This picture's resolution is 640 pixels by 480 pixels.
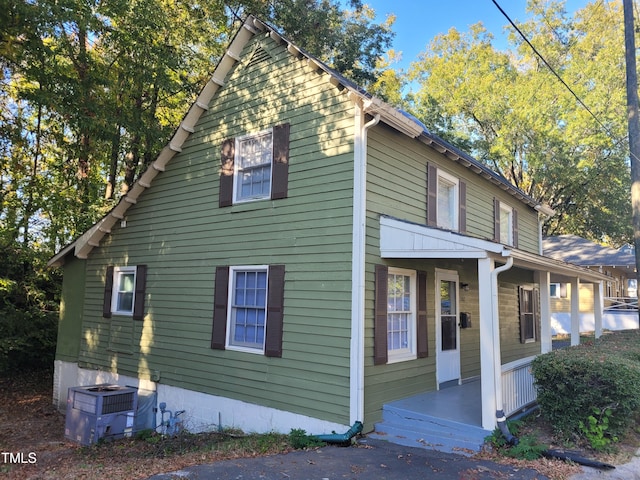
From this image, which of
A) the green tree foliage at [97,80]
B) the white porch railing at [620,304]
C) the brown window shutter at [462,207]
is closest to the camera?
the brown window shutter at [462,207]

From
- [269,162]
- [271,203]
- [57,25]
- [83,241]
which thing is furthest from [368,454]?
[57,25]

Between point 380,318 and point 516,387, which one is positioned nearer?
point 516,387

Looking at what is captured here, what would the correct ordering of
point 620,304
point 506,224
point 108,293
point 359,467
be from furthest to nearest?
1. point 620,304
2. point 506,224
3. point 108,293
4. point 359,467

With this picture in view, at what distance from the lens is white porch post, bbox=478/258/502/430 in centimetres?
600

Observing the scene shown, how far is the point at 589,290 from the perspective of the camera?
78.6ft

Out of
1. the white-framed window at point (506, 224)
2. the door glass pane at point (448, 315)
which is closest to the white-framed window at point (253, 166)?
the door glass pane at point (448, 315)

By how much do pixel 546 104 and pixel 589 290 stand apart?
994 cm

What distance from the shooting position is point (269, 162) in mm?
8383

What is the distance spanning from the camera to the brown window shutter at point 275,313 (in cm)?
754

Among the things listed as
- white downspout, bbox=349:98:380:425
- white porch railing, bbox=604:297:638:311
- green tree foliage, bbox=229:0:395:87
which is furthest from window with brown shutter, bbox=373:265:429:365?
white porch railing, bbox=604:297:638:311

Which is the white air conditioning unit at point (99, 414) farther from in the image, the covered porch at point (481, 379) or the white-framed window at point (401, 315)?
the white-framed window at point (401, 315)

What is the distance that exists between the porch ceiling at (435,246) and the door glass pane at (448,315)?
1.94 m

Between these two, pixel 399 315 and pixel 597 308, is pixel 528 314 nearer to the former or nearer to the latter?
pixel 597 308

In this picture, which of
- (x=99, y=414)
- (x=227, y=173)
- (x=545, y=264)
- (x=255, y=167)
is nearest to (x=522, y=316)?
(x=545, y=264)
